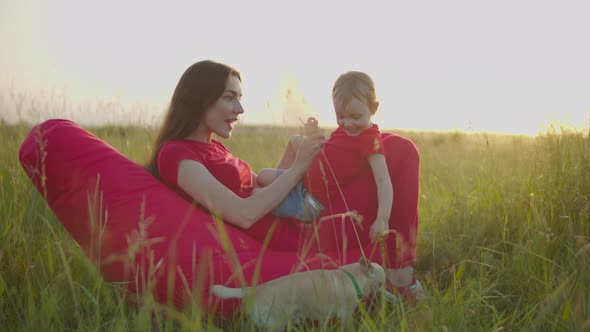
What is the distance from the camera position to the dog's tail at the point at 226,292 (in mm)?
2076

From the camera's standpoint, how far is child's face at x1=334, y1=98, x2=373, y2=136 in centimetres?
262

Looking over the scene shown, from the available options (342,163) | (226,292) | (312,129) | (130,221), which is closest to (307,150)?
(312,129)

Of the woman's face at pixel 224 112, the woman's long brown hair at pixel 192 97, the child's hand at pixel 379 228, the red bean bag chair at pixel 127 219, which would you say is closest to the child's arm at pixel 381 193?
the child's hand at pixel 379 228

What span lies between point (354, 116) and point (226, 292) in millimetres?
1138

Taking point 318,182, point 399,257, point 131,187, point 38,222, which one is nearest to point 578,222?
point 399,257

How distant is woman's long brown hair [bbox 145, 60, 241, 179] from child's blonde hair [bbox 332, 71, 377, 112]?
621 mm

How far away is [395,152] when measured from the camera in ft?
8.88

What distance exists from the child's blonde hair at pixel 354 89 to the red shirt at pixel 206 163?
662mm

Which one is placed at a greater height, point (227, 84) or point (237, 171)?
point (227, 84)

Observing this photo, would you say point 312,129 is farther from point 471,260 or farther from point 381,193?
point 471,260

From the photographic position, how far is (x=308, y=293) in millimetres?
2066

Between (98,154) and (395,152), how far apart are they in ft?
5.03

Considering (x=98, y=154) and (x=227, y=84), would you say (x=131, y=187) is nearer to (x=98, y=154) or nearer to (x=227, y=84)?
(x=98, y=154)

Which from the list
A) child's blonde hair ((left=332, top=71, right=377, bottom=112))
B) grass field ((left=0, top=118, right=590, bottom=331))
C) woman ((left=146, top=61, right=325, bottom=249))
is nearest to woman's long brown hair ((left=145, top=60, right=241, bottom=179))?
woman ((left=146, top=61, right=325, bottom=249))
